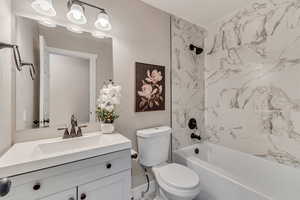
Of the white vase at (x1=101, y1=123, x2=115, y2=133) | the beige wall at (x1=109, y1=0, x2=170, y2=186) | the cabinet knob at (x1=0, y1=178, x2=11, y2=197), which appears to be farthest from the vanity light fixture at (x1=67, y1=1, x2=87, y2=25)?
the cabinet knob at (x1=0, y1=178, x2=11, y2=197)

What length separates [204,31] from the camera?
7.94 feet

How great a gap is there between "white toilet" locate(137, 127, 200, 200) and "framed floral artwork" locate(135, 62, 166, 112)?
1.10 ft

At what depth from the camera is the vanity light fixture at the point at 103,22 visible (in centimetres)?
143

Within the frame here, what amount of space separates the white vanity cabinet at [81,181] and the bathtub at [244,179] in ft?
2.99

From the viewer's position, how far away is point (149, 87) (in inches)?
73.0

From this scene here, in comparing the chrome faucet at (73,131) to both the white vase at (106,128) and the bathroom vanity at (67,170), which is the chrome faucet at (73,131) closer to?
the bathroom vanity at (67,170)

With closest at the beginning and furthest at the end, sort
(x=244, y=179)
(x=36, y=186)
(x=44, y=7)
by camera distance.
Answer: (x=36, y=186), (x=44, y=7), (x=244, y=179)

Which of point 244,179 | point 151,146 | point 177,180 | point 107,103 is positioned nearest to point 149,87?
point 107,103

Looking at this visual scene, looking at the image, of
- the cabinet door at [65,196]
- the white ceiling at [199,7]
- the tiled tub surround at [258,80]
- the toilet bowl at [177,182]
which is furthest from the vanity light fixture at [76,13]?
the tiled tub surround at [258,80]

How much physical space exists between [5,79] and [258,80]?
99.3 inches

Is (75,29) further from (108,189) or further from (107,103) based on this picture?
(108,189)

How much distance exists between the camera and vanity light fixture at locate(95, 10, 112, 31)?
4.71ft

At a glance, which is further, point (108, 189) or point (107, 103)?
point (107, 103)

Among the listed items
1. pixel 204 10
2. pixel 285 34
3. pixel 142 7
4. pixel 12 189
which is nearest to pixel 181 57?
pixel 204 10
